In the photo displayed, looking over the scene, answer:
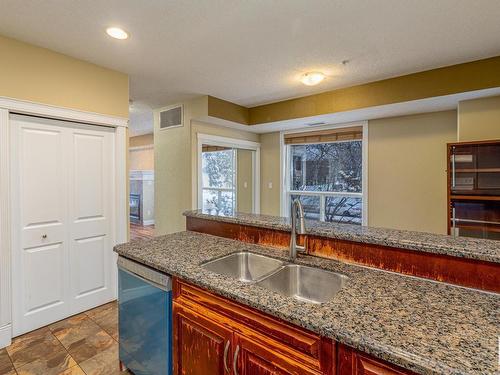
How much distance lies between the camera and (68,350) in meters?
2.16

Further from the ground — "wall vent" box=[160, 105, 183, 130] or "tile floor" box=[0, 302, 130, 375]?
"wall vent" box=[160, 105, 183, 130]

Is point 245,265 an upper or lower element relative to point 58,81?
lower

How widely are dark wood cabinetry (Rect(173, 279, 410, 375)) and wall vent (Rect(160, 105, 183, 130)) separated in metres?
3.27

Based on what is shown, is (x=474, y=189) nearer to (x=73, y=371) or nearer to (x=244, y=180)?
(x=244, y=180)

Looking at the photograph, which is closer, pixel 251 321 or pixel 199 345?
pixel 251 321

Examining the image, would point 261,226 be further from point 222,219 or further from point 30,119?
point 30,119

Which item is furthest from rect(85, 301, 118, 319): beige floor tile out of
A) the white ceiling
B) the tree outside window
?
the tree outside window

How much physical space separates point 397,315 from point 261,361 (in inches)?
22.1

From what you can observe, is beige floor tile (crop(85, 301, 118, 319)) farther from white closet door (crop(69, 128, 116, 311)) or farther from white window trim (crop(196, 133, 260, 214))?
white window trim (crop(196, 133, 260, 214))

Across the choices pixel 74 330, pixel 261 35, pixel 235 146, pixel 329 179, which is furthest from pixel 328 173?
pixel 74 330

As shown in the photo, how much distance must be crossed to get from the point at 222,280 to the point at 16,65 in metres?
2.52

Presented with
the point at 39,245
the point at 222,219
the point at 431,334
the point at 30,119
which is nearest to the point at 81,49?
the point at 30,119

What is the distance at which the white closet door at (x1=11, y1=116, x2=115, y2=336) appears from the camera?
7.71ft

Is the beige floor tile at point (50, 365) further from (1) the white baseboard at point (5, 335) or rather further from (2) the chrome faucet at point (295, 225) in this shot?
(2) the chrome faucet at point (295, 225)
